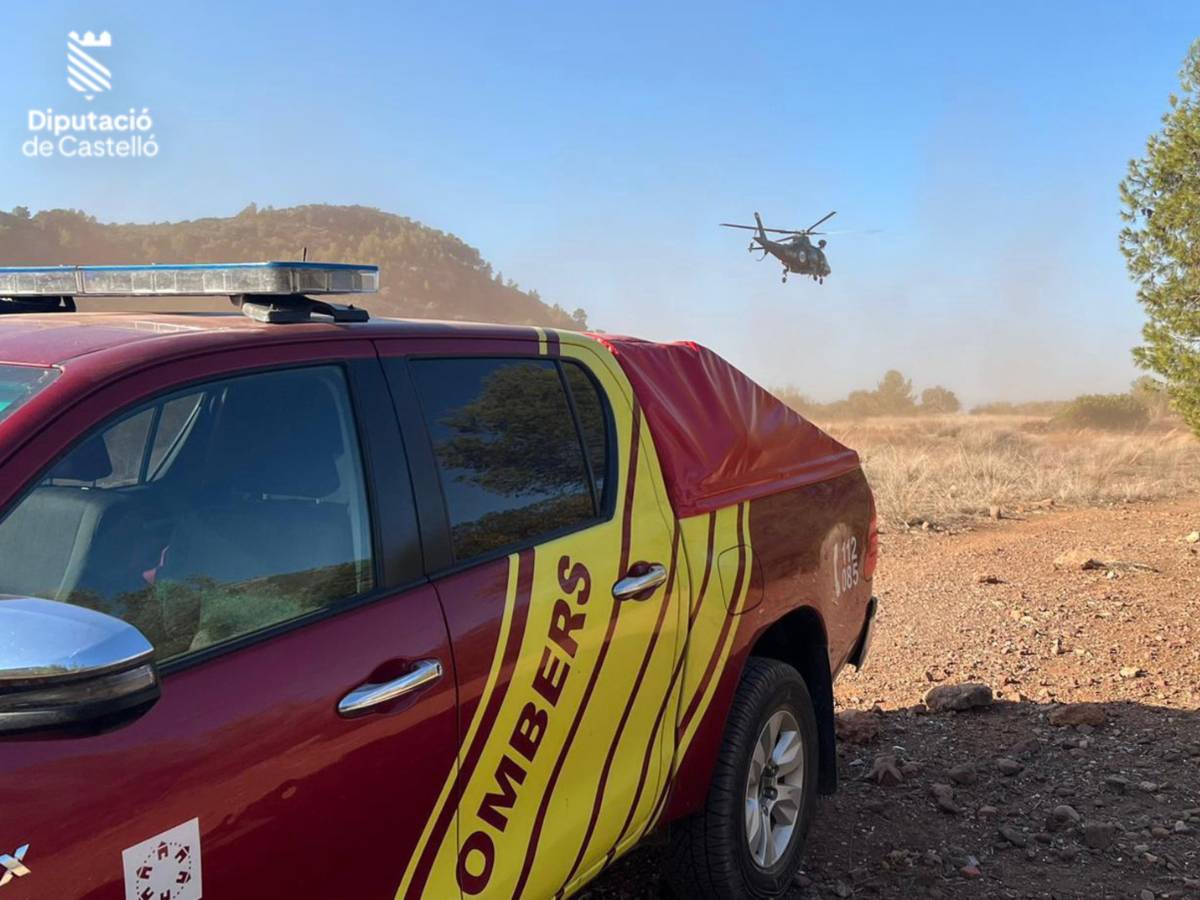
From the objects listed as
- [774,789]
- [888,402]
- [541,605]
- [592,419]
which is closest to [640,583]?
[541,605]

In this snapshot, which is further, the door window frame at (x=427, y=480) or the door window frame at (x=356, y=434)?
the door window frame at (x=427, y=480)

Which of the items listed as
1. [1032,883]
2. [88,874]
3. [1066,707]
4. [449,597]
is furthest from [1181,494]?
[88,874]

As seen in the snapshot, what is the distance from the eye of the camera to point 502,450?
2537 millimetres

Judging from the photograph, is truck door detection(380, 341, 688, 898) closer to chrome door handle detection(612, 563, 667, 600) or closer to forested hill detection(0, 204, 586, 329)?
chrome door handle detection(612, 563, 667, 600)

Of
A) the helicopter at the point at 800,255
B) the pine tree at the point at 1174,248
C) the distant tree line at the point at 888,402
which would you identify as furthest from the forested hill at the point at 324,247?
→ the pine tree at the point at 1174,248

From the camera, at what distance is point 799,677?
11.3ft

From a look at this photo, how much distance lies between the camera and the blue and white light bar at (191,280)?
2.22m

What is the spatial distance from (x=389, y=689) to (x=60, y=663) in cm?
69

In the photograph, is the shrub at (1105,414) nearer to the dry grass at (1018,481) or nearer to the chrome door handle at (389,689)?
the dry grass at (1018,481)

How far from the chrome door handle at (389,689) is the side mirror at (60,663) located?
0.47 metres

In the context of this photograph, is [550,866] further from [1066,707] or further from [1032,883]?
[1066,707]

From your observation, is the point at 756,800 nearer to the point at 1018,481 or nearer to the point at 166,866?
the point at 166,866

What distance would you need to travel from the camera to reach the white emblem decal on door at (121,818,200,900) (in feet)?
4.89

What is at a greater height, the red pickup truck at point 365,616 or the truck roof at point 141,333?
the truck roof at point 141,333
